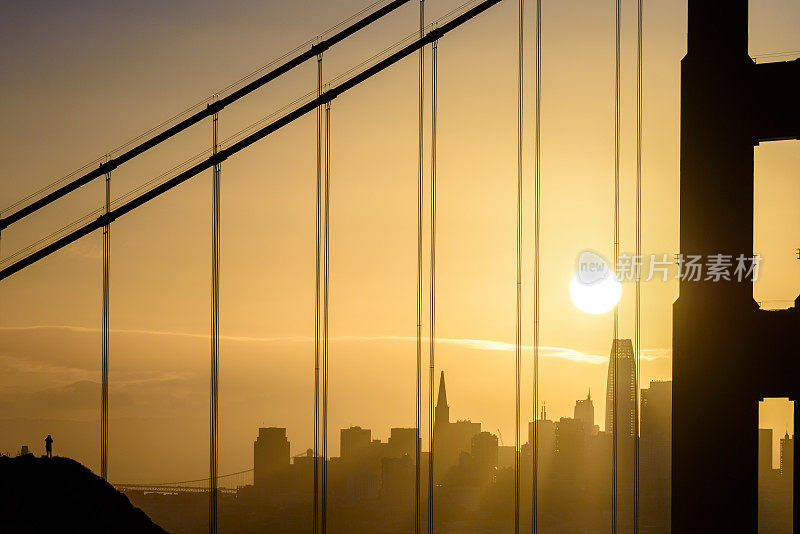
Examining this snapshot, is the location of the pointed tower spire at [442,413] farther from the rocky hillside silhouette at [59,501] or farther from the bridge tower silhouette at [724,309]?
the bridge tower silhouette at [724,309]

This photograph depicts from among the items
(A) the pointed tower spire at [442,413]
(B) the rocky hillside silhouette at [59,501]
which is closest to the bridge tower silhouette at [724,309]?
(B) the rocky hillside silhouette at [59,501]

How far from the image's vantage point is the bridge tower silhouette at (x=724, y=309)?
26.1m

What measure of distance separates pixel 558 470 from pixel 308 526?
4649cm

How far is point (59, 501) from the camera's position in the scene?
3794 cm

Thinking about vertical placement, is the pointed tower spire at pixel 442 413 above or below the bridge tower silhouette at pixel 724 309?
below

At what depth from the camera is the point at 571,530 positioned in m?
159

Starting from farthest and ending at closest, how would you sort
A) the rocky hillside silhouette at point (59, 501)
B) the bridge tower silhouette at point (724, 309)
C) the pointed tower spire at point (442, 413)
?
the pointed tower spire at point (442, 413) < the rocky hillside silhouette at point (59, 501) < the bridge tower silhouette at point (724, 309)

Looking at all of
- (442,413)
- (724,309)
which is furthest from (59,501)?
(442,413)

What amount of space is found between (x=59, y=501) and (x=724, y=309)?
Result: 23035mm

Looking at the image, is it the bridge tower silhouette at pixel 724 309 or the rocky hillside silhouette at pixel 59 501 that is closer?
the bridge tower silhouette at pixel 724 309

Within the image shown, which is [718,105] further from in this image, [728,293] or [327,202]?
[327,202]

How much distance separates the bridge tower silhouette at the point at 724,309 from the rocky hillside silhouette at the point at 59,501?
61.1ft

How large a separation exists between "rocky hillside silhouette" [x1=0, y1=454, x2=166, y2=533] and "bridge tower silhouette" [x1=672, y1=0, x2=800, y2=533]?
18613mm

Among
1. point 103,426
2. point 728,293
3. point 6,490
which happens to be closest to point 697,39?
point 728,293
